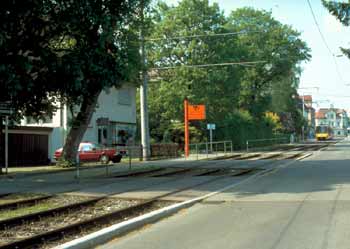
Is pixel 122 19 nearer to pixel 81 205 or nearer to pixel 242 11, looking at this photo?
pixel 81 205

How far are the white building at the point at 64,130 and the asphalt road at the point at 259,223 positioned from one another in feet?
45.9

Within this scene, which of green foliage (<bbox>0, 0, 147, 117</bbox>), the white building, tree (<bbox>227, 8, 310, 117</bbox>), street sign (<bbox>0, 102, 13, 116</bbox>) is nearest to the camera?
green foliage (<bbox>0, 0, 147, 117</bbox>)

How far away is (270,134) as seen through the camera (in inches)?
2820

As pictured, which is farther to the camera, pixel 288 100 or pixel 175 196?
pixel 288 100

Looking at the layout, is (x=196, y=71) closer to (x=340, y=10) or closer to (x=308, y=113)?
(x=340, y=10)

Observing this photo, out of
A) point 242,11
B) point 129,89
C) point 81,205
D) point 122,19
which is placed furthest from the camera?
point 242,11

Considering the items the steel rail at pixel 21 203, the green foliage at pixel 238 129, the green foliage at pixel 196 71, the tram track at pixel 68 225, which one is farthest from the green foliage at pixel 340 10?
the green foliage at pixel 238 129

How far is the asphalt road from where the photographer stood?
25.7 ft

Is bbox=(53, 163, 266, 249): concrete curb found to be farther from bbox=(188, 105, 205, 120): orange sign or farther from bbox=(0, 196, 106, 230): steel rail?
bbox=(188, 105, 205, 120): orange sign

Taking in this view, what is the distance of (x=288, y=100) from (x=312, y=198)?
64.8 m

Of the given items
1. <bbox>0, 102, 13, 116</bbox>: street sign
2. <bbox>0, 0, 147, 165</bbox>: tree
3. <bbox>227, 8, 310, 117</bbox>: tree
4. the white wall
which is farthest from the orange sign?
<bbox>0, 102, 13, 116</bbox>: street sign

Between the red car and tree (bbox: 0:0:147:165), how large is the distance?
1136 centimetres

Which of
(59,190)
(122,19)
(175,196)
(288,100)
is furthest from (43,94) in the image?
(288,100)

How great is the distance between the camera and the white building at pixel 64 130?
110 feet
